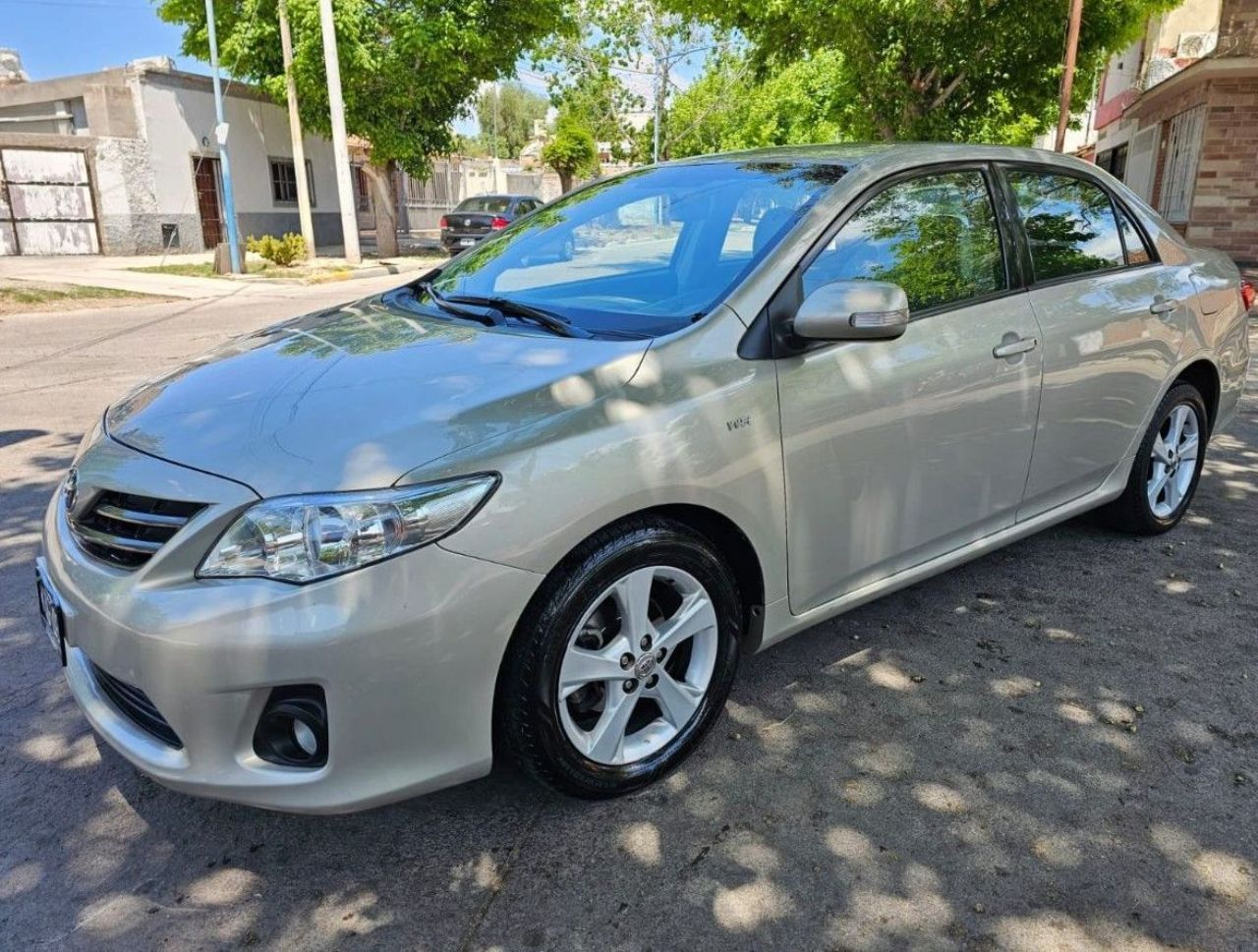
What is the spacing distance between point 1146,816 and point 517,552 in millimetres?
1761

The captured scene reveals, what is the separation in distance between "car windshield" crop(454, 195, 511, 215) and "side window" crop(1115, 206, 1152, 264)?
21.1 meters

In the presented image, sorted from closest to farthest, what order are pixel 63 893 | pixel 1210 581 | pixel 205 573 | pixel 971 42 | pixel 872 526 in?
pixel 205 573 < pixel 63 893 < pixel 872 526 < pixel 1210 581 < pixel 971 42

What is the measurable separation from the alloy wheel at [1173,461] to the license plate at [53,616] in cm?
401

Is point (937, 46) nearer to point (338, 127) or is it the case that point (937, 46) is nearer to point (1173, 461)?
point (338, 127)

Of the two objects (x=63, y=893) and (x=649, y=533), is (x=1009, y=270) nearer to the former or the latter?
(x=649, y=533)

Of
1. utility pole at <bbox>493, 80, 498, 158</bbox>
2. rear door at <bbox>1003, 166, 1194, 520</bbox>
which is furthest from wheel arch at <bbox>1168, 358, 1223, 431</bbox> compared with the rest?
utility pole at <bbox>493, 80, 498, 158</bbox>

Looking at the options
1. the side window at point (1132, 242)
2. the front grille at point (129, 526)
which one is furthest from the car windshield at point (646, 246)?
the side window at point (1132, 242)

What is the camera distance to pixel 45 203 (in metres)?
20.5

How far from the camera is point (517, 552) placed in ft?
7.02

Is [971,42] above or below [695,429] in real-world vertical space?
above

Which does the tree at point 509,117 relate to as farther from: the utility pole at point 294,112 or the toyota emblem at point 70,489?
the toyota emblem at point 70,489

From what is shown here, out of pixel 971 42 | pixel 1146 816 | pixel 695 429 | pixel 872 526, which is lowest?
pixel 1146 816

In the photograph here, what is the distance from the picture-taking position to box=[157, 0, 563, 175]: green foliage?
68.9 feet

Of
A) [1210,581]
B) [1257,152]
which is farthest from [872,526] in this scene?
[1257,152]
